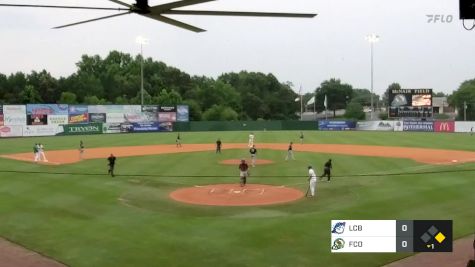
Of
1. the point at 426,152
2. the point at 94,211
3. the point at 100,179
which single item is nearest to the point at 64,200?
the point at 94,211

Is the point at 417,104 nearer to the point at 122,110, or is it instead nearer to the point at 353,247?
the point at 122,110

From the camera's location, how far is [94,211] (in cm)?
2100

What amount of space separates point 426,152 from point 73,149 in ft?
117

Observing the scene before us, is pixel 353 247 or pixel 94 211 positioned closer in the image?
pixel 353 247

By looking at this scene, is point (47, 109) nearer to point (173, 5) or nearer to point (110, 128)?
point (110, 128)

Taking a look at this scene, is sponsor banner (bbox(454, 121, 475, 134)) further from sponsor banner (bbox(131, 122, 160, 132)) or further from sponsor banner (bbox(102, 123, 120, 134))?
sponsor banner (bbox(102, 123, 120, 134))

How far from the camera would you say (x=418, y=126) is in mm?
85188

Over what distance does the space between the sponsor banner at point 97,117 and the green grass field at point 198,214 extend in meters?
45.1

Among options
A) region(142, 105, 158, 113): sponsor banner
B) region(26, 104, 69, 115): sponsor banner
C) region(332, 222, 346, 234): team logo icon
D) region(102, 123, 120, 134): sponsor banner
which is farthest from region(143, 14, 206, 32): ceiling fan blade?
region(142, 105, 158, 113): sponsor banner

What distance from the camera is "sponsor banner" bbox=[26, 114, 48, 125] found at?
72500 mm

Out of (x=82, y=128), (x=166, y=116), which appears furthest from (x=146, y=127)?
(x=82, y=128)

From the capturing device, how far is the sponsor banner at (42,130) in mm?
72562

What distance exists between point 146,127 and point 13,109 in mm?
21242

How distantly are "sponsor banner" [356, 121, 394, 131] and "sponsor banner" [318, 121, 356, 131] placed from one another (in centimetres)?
112
